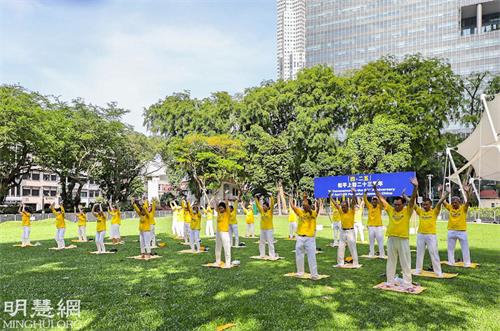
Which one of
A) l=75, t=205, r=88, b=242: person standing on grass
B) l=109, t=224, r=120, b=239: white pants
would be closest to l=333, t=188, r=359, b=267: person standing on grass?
l=109, t=224, r=120, b=239: white pants

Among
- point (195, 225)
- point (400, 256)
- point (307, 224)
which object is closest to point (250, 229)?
point (195, 225)

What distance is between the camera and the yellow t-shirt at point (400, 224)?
9.47 m

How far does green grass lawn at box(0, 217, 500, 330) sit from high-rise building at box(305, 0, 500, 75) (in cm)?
8870

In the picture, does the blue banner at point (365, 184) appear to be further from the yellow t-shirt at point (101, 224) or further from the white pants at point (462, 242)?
the yellow t-shirt at point (101, 224)

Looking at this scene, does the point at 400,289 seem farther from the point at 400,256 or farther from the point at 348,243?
the point at 348,243

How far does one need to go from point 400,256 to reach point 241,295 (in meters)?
3.68

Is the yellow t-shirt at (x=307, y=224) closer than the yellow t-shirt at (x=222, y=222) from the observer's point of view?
Yes

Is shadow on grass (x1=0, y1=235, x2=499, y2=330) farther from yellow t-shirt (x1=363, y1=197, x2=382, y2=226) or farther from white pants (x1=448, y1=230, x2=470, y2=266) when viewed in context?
yellow t-shirt (x1=363, y1=197, x2=382, y2=226)

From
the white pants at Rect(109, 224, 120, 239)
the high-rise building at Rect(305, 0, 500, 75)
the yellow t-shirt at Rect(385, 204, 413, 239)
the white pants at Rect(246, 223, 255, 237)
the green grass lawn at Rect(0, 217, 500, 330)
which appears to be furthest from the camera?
the high-rise building at Rect(305, 0, 500, 75)

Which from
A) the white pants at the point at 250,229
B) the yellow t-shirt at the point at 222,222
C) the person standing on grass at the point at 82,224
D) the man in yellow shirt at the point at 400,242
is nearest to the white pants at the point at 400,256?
the man in yellow shirt at the point at 400,242

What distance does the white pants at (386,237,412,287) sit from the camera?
375 inches

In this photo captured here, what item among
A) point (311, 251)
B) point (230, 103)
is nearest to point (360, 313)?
point (311, 251)

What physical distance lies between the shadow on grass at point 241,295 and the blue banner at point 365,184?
592 centimetres

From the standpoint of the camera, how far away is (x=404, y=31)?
323 ft
